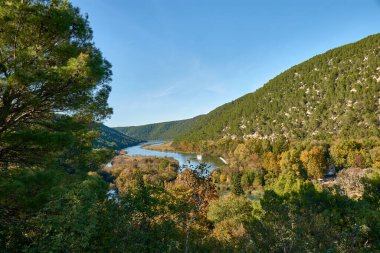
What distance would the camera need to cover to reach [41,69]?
8.23m

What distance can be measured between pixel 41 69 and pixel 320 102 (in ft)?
417

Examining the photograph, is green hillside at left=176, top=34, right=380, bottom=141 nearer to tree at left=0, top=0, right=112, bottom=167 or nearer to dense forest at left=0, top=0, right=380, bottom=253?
dense forest at left=0, top=0, right=380, bottom=253

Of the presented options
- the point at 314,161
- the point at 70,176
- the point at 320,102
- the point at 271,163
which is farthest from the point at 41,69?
the point at 320,102

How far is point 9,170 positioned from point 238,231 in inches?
700

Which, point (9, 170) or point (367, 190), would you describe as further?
point (367, 190)

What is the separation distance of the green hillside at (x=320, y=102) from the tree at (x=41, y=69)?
89969 mm

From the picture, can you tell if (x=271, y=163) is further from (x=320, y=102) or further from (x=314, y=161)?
(x=320, y=102)

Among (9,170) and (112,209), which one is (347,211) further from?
(9,170)

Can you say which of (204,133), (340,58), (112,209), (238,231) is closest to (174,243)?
(112,209)

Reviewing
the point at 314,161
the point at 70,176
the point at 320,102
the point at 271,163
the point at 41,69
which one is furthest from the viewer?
the point at 320,102

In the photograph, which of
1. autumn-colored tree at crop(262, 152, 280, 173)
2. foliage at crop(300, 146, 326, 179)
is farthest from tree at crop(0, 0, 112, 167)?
autumn-colored tree at crop(262, 152, 280, 173)

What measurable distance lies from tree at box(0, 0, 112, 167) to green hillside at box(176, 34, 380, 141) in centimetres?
8997

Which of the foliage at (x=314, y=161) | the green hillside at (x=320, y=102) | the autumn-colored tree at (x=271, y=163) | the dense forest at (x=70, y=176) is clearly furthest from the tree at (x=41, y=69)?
the green hillside at (x=320, y=102)

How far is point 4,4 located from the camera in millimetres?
7809
